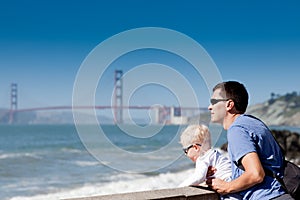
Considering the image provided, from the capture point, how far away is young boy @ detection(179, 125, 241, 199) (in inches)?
119

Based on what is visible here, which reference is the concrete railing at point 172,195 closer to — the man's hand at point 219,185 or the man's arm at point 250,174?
the man's hand at point 219,185

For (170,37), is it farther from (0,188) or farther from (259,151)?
(0,188)

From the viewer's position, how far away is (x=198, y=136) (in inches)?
120

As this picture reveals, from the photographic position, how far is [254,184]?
8.34 ft

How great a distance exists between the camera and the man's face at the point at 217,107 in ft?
8.83

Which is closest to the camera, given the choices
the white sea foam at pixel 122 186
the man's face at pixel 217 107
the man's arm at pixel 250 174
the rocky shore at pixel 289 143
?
the man's arm at pixel 250 174

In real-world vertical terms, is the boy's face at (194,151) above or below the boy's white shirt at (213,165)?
above

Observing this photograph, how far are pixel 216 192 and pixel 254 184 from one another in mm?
540

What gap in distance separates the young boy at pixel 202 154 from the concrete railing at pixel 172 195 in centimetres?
8

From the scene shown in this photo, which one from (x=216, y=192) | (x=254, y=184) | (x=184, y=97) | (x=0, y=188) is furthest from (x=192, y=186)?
(x=0, y=188)

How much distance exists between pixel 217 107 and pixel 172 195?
621 mm

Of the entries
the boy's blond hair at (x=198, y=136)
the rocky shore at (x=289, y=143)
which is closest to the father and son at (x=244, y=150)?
the boy's blond hair at (x=198, y=136)

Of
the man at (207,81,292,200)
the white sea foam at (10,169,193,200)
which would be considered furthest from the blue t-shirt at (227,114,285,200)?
the white sea foam at (10,169,193,200)

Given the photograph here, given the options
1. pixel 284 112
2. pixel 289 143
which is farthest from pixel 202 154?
pixel 284 112
